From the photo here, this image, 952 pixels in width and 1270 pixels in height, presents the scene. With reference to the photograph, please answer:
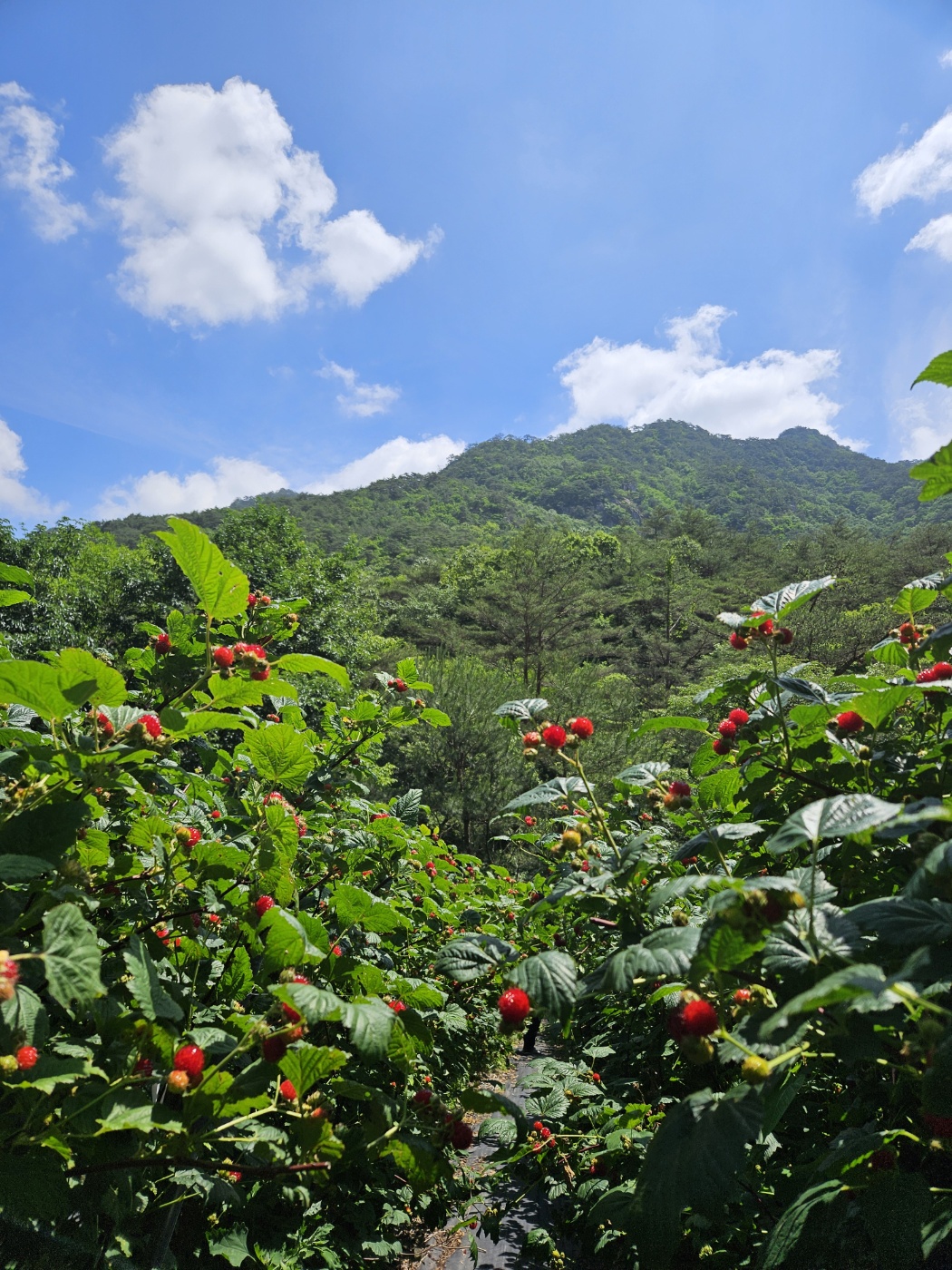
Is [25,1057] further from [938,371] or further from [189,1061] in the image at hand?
[938,371]

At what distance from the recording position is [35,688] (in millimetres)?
926

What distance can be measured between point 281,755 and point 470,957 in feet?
1.97

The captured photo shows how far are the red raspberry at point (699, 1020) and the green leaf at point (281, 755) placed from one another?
88 cm

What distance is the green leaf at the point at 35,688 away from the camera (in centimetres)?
90

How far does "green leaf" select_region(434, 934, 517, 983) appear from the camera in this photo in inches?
39.4

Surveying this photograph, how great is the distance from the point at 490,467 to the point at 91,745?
8252cm

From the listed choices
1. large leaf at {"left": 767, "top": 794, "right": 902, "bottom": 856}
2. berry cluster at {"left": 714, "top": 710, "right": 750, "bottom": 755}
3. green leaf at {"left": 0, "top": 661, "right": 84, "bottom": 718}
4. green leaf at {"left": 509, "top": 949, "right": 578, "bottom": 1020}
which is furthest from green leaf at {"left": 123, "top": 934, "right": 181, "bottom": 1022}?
berry cluster at {"left": 714, "top": 710, "right": 750, "bottom": 755}

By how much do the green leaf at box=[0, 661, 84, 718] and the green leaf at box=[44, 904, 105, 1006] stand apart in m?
0.31

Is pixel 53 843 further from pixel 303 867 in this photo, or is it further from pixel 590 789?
pixel 303 867

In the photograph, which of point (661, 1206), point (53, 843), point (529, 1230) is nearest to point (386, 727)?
point (53, 843)

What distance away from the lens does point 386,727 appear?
91.1 inches

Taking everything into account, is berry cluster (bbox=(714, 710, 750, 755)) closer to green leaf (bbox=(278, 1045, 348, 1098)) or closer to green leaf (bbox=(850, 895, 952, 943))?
green leaf (bbox=(850, 895, 952, 943))

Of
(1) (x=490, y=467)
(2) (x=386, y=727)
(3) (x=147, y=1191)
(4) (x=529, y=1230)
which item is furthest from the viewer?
(1) (x=490, y=467)

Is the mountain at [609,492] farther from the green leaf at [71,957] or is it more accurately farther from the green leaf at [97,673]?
the green leaf at [71,957]
